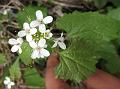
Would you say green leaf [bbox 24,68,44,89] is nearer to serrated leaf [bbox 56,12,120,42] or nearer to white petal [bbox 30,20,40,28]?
serrated leaf [bbox 56,12,120,42]

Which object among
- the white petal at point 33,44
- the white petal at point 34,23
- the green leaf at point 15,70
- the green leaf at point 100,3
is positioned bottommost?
the green leaf at point 15,70

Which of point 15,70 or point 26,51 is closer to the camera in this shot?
point 26,51

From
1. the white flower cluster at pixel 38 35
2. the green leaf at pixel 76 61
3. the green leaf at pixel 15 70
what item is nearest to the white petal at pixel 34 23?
the white flower cluster at pixel 38 35

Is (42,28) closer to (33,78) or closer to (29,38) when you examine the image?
(29,38)

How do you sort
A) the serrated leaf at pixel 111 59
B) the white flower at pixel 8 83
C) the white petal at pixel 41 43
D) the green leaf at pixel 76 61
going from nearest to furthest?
the white petal at pixel 41 43 < the green leaf at pixel 76 61 < the serrated leaf at pixel 111 59 < the white flower at pixel 8 83

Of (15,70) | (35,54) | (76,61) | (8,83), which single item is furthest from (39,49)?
(8,83)

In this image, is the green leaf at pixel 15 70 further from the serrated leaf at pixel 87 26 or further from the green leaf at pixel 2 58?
the serrated leaf at pixel 87 26

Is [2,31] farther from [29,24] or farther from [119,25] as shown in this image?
[119,25]
